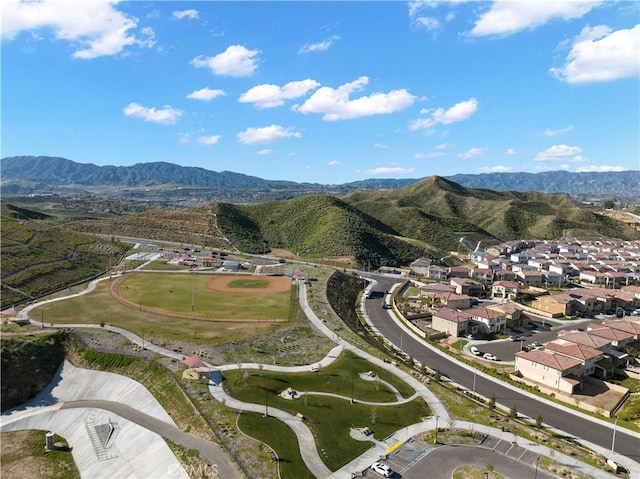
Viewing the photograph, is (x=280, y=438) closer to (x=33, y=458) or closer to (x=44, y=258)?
(x=33, y=458)

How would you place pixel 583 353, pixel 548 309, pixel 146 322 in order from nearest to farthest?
pixel 583 353 → pixel 146 322 → pixel 548 309

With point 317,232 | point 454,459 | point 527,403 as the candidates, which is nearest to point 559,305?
point 527,403

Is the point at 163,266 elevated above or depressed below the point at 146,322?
above

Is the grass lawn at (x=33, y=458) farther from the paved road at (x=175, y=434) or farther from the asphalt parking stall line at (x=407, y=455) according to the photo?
the asphalt parking stall line at (x=407, y=455)

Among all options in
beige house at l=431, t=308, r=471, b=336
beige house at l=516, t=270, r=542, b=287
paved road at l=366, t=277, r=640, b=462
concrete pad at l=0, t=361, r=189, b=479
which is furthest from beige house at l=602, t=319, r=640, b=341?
concrete pad at l=0, t=361, r=189, b=479

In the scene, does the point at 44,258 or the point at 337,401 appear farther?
the point at 44,258

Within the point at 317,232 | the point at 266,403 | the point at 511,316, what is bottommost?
the point at 266,403
